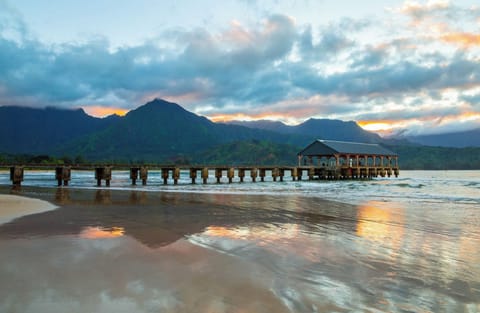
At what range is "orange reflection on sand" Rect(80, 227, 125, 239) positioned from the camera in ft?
30.6

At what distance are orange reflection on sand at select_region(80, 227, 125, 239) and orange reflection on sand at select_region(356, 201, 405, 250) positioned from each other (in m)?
6.88

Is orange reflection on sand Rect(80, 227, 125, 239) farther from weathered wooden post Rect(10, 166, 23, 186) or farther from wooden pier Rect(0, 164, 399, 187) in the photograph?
weathered wooden post Rect(10, 166, 23, 186)

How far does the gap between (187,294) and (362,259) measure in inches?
160

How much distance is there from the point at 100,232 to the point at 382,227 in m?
8.83

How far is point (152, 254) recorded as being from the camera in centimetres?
744

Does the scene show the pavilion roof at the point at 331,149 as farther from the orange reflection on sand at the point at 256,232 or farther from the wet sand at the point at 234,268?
the orange reflection on sand at the point at 256,232

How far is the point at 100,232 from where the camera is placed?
991 centimetres

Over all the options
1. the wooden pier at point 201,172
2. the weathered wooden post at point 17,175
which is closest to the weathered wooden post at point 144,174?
the wooden pier at point 201,172

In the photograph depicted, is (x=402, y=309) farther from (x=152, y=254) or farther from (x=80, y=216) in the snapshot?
(x=80, y=216)

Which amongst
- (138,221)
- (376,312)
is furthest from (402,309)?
(138,221)

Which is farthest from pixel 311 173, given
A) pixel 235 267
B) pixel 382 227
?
pixel 235 267

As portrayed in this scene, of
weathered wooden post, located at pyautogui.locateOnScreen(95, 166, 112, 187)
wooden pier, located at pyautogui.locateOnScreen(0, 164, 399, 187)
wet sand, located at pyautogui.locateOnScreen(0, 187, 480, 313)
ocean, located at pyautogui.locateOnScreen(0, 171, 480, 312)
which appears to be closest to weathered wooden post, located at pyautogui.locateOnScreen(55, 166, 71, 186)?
wooden pier, located at pyautogui.locateOnScreen(0, 164, 399, 187)

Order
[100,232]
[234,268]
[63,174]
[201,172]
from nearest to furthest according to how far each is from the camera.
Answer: [234,268] < [100,232] < [63,174] < [201,172]

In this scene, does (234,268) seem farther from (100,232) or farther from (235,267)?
(100,232)
